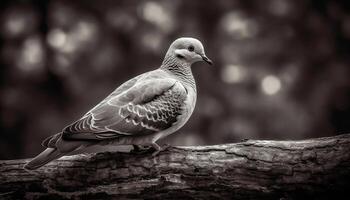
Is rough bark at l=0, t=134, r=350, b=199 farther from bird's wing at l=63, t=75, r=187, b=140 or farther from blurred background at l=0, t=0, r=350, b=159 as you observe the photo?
blurred background at l=0, t=0, r=350, b=159

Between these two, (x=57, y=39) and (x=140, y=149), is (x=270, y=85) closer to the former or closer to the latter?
(x=57, y=39)

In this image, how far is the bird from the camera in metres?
4.38

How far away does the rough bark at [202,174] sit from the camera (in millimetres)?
4227

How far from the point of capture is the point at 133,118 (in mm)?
4711

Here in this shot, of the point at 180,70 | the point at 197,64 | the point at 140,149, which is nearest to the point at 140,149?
the point at 140,149

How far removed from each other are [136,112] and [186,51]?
1.09 meters

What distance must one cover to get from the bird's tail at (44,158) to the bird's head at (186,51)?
5.97 feet

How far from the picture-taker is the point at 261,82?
8.65 metres

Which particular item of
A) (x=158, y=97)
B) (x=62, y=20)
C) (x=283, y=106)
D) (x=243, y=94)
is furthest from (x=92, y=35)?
(x=158, y=97)

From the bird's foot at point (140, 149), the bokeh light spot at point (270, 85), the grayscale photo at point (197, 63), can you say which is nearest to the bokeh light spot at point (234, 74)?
the grayscale photo at point (197, 63)

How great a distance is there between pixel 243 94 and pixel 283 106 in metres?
0.71

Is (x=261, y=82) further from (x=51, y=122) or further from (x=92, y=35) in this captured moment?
(x=51, y=122)

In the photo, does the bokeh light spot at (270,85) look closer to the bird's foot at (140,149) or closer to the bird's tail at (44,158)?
the bird's foot at (140,149)

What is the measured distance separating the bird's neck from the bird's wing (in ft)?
0.84
